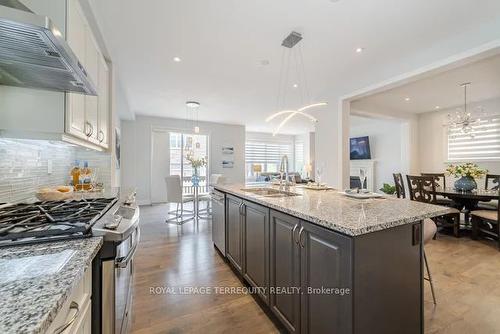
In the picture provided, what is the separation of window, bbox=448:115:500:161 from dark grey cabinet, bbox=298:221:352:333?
5352 mm

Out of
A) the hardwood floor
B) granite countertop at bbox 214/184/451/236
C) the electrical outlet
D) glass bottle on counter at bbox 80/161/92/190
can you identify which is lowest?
the hardwood floor

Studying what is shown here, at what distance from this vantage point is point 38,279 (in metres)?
0.61

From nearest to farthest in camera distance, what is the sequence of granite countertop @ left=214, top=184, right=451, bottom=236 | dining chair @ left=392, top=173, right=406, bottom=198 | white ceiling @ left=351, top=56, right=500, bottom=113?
granite countertop @ left=214, top=184, right=451, bottom=236
white ceiling @ left=351, top=56, right=500, bottom=113
dining chair @ left=392, top=173, right=406, bottom=198

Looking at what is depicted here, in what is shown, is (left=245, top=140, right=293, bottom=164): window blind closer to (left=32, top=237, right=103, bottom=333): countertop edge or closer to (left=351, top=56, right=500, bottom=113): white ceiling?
(left=351, top=56, right=500, bottom=113): white ceiling

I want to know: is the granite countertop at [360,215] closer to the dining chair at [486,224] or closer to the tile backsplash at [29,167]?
the tile backsplash at [29,167]

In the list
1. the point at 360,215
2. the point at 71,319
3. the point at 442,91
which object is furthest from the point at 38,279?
the point at 442,91

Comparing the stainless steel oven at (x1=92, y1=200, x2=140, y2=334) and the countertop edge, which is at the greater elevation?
the countertop edge

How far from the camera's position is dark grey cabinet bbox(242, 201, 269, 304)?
1.66m

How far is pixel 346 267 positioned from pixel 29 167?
237cm

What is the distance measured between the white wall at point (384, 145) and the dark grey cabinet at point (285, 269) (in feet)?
19.8

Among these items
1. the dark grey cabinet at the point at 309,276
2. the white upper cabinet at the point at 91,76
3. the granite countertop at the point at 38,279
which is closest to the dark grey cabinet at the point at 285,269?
the dark grey cabinet at the point at 309,276

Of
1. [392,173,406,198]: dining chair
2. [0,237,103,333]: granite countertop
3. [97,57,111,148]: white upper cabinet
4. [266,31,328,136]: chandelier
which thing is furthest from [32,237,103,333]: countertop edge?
[392,173,406,198]: dining chair

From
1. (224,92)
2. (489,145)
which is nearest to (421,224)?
(224,92)

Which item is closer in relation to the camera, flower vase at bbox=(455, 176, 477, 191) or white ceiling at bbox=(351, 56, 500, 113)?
white ceiling at bbox=(351, 56, 500, 113)
